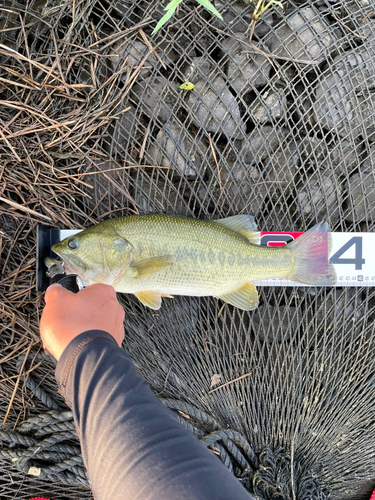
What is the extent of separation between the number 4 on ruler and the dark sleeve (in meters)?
1.94

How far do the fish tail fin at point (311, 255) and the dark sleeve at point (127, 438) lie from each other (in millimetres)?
1432

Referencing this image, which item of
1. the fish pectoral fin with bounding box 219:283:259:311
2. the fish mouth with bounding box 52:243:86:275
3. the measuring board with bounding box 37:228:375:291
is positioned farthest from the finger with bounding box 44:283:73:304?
the measuring board with bounding box 37:228:375:291

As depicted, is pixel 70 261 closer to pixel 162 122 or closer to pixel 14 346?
pixel 14 346

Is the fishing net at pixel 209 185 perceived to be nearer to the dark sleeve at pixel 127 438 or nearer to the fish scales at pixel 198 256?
the fish scales at pixel 198 256

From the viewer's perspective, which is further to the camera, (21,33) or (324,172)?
(324,172)

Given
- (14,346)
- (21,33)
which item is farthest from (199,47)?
(14,346)

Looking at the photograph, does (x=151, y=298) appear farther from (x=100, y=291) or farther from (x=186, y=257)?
(x=100, y=291)

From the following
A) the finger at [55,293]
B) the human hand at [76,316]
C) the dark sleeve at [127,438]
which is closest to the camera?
the dark sleeve at [127,438]

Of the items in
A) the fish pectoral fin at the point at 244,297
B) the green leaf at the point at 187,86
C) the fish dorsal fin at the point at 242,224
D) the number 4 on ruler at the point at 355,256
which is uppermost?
the green leaf at the point at 187,86

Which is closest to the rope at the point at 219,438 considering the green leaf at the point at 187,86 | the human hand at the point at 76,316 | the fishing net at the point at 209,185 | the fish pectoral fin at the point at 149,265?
the fishing net at the point at 209,185

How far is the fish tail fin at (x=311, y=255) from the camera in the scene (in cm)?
227

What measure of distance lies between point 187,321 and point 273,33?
228cm

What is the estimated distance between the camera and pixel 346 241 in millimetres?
2578

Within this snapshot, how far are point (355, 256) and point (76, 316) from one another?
216 cm
